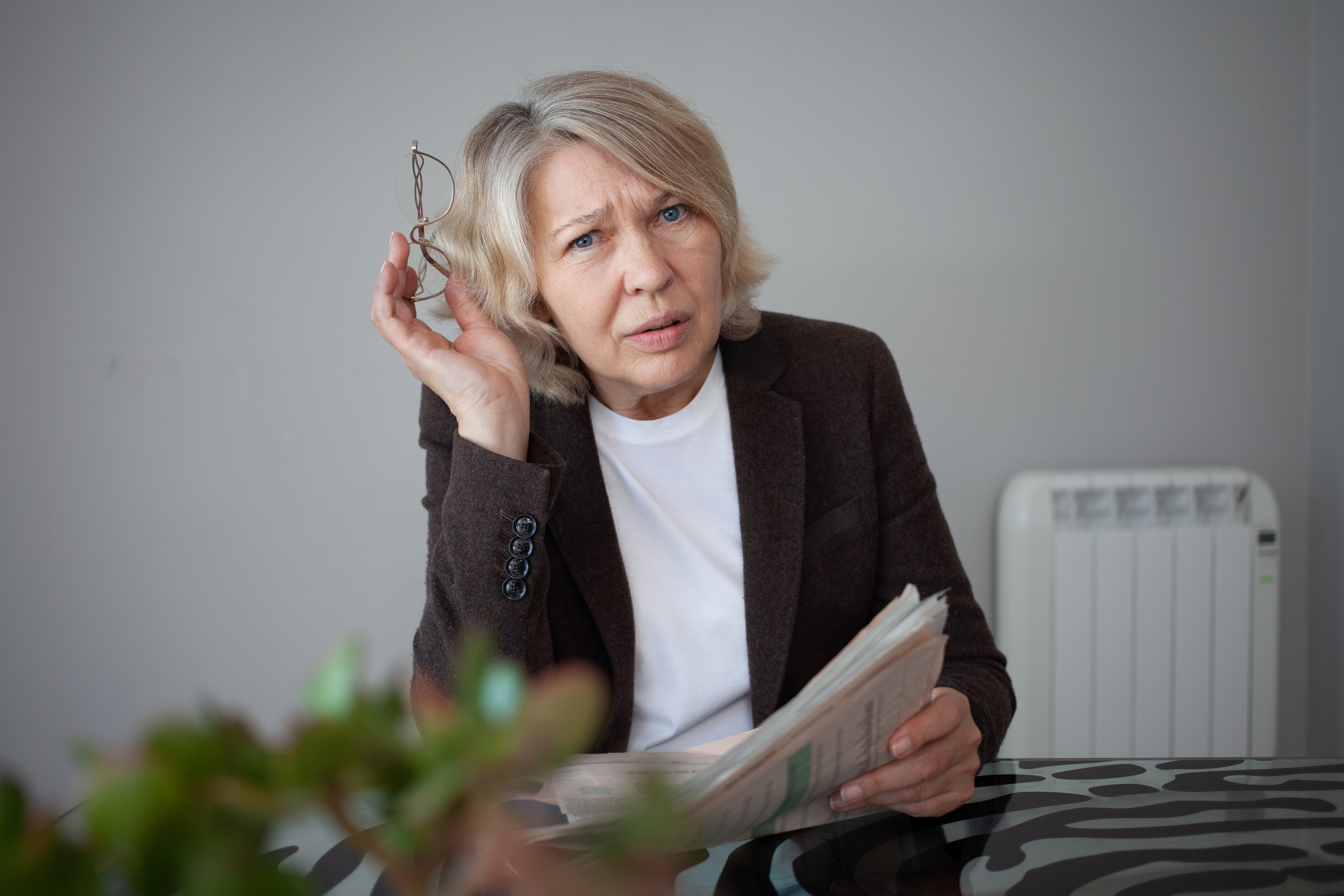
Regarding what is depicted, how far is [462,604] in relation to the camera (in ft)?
3.18

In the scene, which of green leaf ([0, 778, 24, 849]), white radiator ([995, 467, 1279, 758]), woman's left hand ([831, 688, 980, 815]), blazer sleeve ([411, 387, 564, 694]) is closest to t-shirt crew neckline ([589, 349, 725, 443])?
blazer sleeve ([411, 387, 564, 694])

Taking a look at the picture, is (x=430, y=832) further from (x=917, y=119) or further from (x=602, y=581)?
(x=917, y=119)

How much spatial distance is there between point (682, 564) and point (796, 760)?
0.63 metres

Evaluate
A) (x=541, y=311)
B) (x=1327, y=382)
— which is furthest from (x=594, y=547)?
(x=1327, y=382)

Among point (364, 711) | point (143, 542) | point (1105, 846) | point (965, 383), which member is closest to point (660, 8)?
point (965, 383)

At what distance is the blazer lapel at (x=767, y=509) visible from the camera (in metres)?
1.11

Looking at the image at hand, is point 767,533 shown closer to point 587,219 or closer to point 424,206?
point 587,219

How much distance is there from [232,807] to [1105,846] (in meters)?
0.67

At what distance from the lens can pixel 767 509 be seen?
1167 mm

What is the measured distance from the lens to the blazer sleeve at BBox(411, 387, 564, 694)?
3.17ft

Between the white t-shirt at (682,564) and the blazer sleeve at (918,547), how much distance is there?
211 mm

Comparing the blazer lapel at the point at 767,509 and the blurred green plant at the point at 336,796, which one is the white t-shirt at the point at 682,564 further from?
the blurred green plant at the point at 336,796

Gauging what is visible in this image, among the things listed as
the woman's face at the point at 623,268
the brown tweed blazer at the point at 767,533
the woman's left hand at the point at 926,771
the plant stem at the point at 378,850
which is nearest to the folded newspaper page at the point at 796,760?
the woman's left hand at the point at 926,771

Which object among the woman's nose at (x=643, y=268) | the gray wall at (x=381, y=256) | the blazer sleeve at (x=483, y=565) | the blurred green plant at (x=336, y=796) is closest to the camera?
the blurred green plant at (x=336, y=796)
